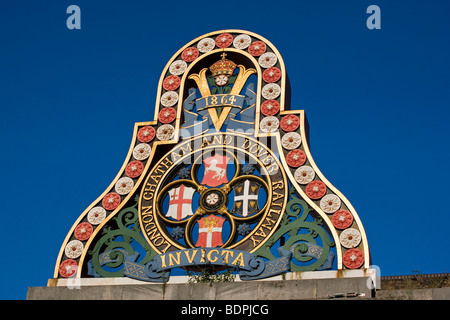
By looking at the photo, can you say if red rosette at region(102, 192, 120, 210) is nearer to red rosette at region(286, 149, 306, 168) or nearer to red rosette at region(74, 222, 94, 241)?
red rosette at region(74, 222, 94, 241)

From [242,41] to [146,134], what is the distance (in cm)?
433

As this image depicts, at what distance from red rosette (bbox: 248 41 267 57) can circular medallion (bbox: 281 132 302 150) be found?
333 cm

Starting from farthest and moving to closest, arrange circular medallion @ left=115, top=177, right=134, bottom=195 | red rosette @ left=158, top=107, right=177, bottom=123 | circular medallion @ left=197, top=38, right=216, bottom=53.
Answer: circular medallion @ left=197, top=38, right=216, bottom=53 → red rosette @ left=158, top=107, right=177, bottom=123 → circular medallion @ left=115, top=177, right=134, bottom=195

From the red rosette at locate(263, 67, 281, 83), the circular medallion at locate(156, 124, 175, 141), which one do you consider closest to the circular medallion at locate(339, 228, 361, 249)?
the red rosette at locate(263, 67, 281, 83)

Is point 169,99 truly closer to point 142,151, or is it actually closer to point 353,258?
point 142,151

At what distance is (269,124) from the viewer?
23.0m

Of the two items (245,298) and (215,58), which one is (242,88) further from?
(245,298)

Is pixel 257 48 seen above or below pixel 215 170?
above

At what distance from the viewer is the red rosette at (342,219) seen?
20500mm

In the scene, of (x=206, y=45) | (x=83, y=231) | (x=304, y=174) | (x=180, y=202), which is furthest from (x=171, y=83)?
(x=304, y=174)

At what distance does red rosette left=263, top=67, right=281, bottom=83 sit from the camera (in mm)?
23828

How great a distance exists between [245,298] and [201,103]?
303 inches

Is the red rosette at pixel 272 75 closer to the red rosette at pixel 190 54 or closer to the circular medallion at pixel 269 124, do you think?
the circular medallion at pixel 269 124
